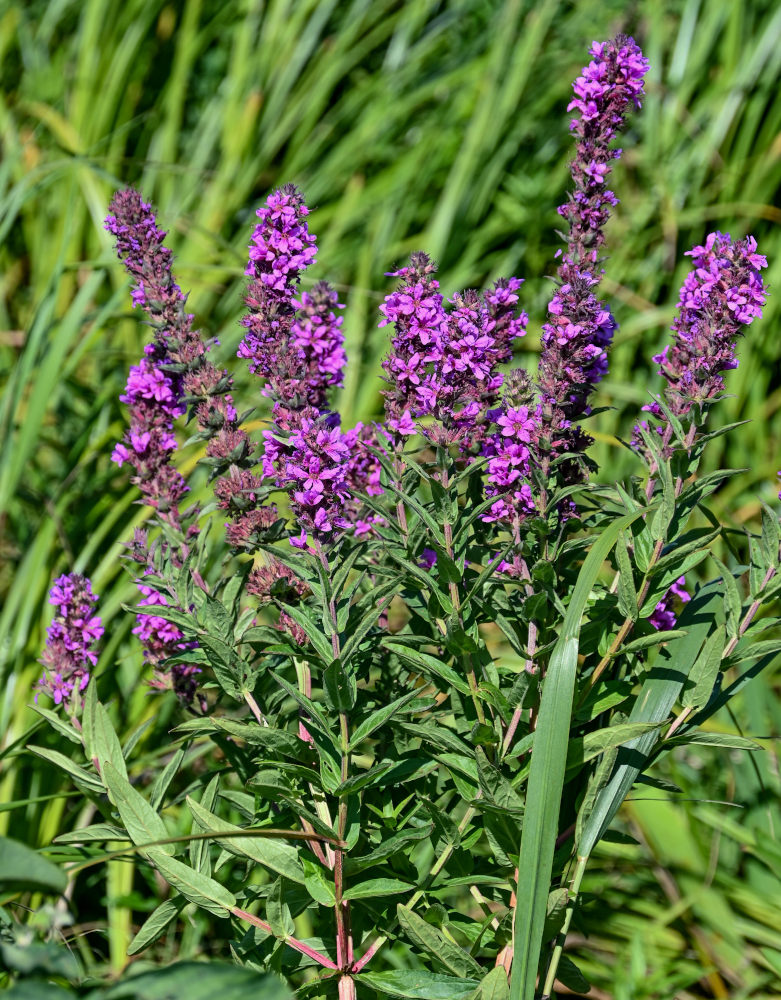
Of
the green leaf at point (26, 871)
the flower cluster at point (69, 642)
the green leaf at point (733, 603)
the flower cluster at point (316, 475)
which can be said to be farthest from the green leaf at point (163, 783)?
the green leaf at point (733, 603)

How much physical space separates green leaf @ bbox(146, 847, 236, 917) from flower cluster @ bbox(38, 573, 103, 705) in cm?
32

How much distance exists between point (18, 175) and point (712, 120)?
2.72 meters

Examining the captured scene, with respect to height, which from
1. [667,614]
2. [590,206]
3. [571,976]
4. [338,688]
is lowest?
[571,976]

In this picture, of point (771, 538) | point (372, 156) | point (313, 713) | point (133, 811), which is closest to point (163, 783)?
point (133, 811)

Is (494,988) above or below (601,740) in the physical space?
below

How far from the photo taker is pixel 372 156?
402 centimetres

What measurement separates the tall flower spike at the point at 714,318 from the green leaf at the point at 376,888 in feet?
2.10

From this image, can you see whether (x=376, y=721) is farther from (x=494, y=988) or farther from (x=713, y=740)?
(x=713, y=740)

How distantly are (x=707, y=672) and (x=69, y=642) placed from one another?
0.89 meters

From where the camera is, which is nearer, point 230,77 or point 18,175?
point 18,175

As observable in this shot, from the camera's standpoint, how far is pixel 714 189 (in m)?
3.93

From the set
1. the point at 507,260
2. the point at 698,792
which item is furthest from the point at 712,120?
the point at 698,792

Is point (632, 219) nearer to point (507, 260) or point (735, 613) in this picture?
point (507, 260)

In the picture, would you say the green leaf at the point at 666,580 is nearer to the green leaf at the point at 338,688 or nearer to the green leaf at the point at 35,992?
the green leaf at the point at 338,688
